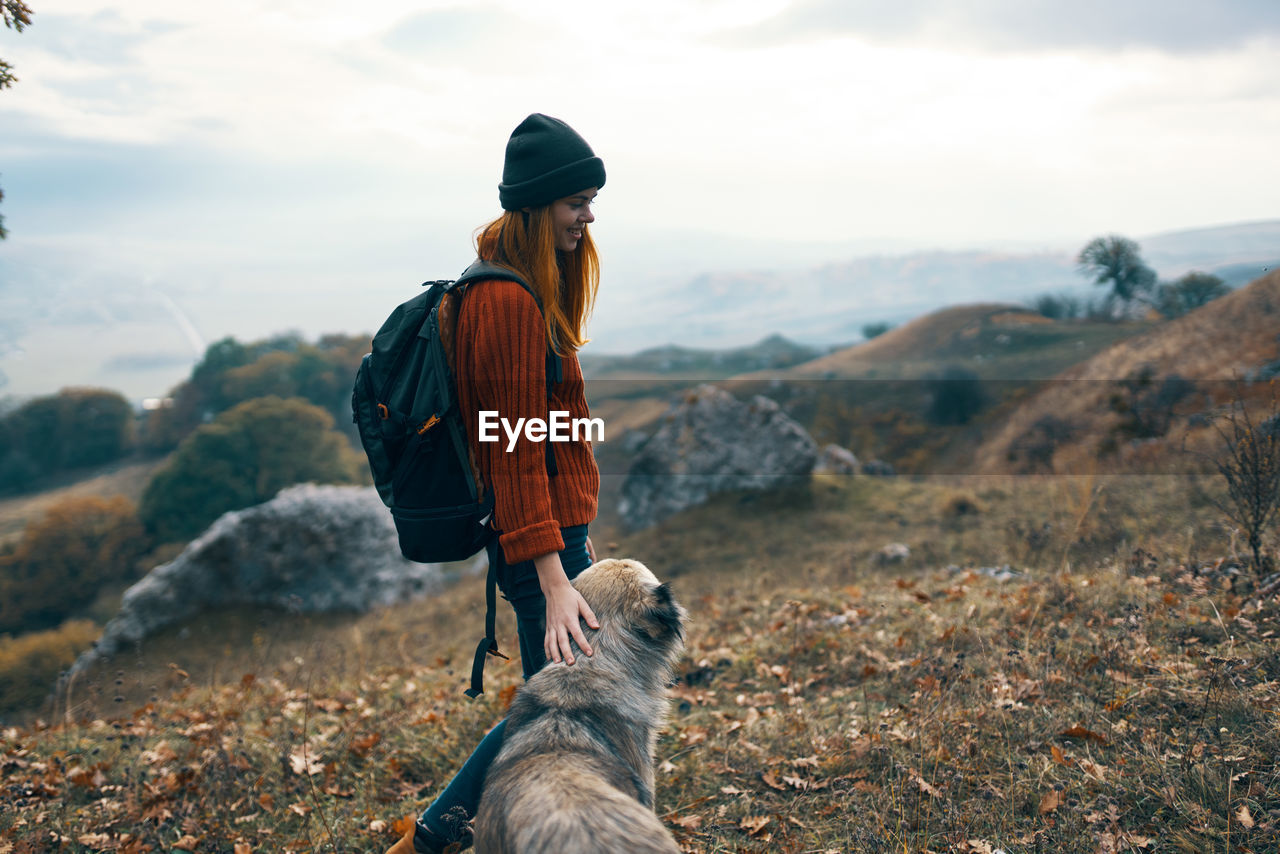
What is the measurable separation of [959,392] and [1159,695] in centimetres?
3597

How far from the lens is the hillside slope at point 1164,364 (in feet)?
70.9

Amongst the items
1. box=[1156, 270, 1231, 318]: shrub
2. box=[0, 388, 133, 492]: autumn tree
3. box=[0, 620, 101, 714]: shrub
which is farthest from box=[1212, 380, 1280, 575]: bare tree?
box=[0, 388, 133, 492]: autumn tree

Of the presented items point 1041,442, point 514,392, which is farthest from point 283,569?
point 1041,442

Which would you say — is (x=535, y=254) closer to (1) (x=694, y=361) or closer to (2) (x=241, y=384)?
(2) (x=241, y=384)

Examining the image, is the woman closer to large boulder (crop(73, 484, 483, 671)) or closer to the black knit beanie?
the black knit beanie

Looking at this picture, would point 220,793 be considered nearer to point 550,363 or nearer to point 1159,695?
point 550,363

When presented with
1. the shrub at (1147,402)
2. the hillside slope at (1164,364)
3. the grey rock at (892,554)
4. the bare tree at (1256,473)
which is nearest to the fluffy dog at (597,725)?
the bare tree at (1256,473)

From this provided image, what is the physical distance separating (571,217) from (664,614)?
138cm

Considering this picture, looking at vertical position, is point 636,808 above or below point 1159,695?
above

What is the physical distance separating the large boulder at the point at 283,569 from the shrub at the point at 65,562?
81.3 feet

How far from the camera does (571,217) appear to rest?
2316mm

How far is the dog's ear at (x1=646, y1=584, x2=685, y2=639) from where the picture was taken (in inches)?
88.5

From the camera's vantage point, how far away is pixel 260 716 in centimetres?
546

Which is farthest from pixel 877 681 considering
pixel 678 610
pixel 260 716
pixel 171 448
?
pixel 171 448
